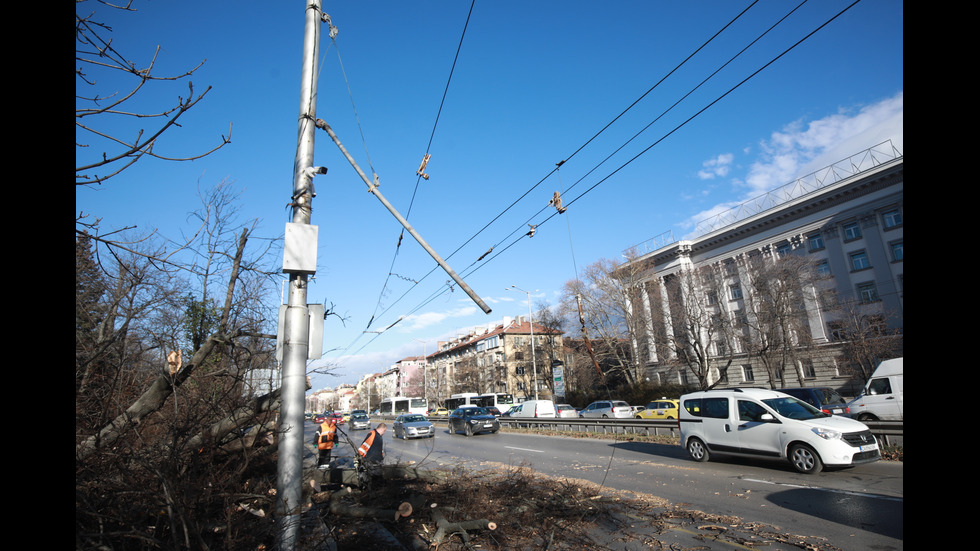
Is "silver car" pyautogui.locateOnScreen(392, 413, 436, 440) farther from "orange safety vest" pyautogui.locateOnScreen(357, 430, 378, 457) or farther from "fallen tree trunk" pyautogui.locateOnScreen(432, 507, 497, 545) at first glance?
"fallen tree trunk" pyautogui.locateOnScreen(432, 507, 497, 545)

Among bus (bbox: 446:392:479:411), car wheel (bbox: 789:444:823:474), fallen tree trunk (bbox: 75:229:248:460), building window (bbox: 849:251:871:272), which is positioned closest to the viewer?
fallen tree trunk (bbox: 75:229:248:460)

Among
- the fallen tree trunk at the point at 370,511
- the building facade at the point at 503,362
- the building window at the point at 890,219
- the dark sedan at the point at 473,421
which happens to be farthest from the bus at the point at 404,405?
the fallen tree trunk at the point at 370,511

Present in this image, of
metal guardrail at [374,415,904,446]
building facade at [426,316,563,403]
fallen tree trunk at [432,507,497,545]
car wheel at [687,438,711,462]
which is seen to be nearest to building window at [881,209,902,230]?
metal guardrail at [374,415,904,446]

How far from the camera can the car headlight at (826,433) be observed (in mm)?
9539

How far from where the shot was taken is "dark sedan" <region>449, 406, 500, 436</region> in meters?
27.3

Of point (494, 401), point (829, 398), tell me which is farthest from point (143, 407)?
point (494, 401)

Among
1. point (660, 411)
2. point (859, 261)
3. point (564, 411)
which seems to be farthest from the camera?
point (859, 261)

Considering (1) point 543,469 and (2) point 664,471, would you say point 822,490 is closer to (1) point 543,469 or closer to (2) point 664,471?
(2) point 664,471

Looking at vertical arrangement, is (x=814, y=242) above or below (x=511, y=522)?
above

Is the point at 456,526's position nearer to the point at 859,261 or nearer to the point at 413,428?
the point at 413,428

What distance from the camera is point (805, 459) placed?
983 cm

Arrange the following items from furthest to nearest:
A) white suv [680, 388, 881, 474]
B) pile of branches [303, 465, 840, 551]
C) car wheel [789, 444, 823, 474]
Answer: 1. car wheel [789, 444, 823, 474]
2. white suv [680, 388, 881, 474]
3. pile of branches [303, 465, 840, 551]

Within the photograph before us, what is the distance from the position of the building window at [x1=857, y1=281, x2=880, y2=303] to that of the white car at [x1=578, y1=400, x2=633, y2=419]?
18.9 meters

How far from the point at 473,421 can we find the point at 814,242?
31495 millimetres
